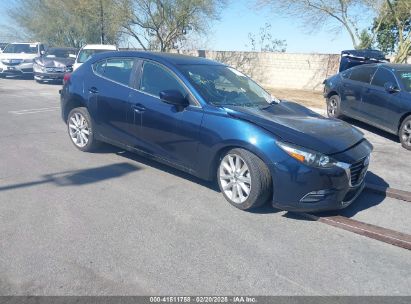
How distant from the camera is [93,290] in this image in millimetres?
2764

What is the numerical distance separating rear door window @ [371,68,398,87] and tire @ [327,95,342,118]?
49.5 inches

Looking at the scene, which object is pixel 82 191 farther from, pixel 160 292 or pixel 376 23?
pixel 376 23

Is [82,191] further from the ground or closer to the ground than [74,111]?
closer to the ground

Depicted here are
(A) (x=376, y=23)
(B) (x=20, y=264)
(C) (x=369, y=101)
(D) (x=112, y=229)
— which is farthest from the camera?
(A) (x=376, y=23)

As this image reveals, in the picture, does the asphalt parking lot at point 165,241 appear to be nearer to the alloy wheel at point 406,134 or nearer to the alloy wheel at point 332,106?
the alloy wheel at point 406,134

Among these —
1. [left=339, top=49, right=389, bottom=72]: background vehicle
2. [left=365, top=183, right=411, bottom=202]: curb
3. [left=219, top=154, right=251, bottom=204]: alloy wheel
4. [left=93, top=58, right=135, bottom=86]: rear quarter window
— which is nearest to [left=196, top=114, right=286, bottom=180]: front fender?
[left=219, top=154, right=251, bottom=204]: alloy wheel

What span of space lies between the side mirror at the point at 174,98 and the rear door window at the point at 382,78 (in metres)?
5.42

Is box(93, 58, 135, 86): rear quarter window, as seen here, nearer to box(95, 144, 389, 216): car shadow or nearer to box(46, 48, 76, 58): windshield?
box(95, 144, 389, 216): car shadow

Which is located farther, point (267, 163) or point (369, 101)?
point (369, 101)

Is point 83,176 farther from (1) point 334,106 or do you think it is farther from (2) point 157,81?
(1) point 334,106

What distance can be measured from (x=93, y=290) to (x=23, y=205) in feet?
5.86

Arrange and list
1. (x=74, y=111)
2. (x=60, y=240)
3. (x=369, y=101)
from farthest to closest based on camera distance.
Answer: (x=369, y=101), (x=74, y=111), (x=60, y=240)

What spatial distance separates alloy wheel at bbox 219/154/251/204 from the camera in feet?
13.6

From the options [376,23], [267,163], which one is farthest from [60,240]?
[376,23]
